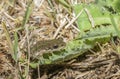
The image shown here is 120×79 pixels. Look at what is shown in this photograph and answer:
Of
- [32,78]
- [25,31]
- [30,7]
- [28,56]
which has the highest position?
[30,7]

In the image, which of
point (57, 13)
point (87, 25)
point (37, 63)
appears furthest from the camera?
point (57, 13)

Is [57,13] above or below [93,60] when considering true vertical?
above

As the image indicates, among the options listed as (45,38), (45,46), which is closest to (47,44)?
(45,46)

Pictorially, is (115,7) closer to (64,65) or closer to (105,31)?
(105,31)

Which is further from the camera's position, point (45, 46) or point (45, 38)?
point (45, 38)

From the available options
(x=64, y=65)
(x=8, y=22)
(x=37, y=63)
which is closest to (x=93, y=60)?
(x=64, y=65)

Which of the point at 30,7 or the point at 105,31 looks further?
the point at 30,7

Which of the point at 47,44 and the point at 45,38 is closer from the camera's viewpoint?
the point at 47,44

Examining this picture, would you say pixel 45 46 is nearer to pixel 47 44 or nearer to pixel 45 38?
pixel 47 44
